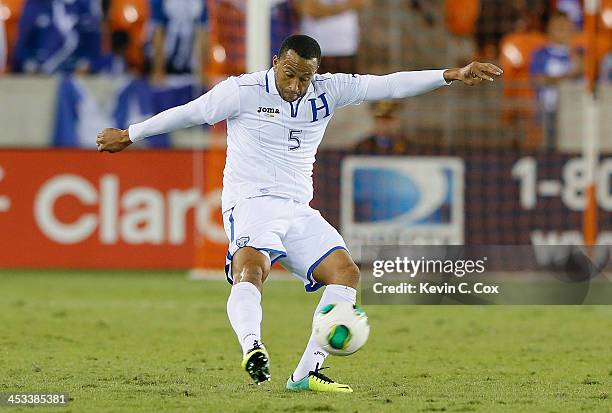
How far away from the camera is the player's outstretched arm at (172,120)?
685 centimetres

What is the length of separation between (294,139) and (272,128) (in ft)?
0.49

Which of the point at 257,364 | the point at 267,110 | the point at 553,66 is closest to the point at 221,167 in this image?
the point at 553,66

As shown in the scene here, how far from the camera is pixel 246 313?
258 inches

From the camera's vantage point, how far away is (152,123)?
6.86 meters

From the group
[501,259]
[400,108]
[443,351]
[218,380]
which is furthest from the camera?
[400,108]

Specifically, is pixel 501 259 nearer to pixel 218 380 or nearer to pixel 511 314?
pixel 511 314

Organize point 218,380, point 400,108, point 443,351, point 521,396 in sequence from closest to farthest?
point 521,396
point 218,380
point 443,351
point 400,108

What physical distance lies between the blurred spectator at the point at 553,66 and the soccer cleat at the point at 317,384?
9631 mm

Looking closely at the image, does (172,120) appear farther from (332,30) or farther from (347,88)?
(332,30)

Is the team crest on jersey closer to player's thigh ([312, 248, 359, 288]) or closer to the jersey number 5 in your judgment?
the jersey number 5

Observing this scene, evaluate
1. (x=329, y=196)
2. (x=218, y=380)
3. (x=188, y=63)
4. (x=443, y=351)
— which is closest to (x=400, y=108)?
(x=329, y=196)

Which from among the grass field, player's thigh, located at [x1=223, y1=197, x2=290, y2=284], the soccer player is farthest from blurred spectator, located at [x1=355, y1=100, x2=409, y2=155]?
player's thigh, located at [x1=223, y1=197, x2=290, y2=284]

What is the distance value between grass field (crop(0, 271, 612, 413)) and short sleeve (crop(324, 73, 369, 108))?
1.57m

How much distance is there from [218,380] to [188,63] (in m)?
10.2
